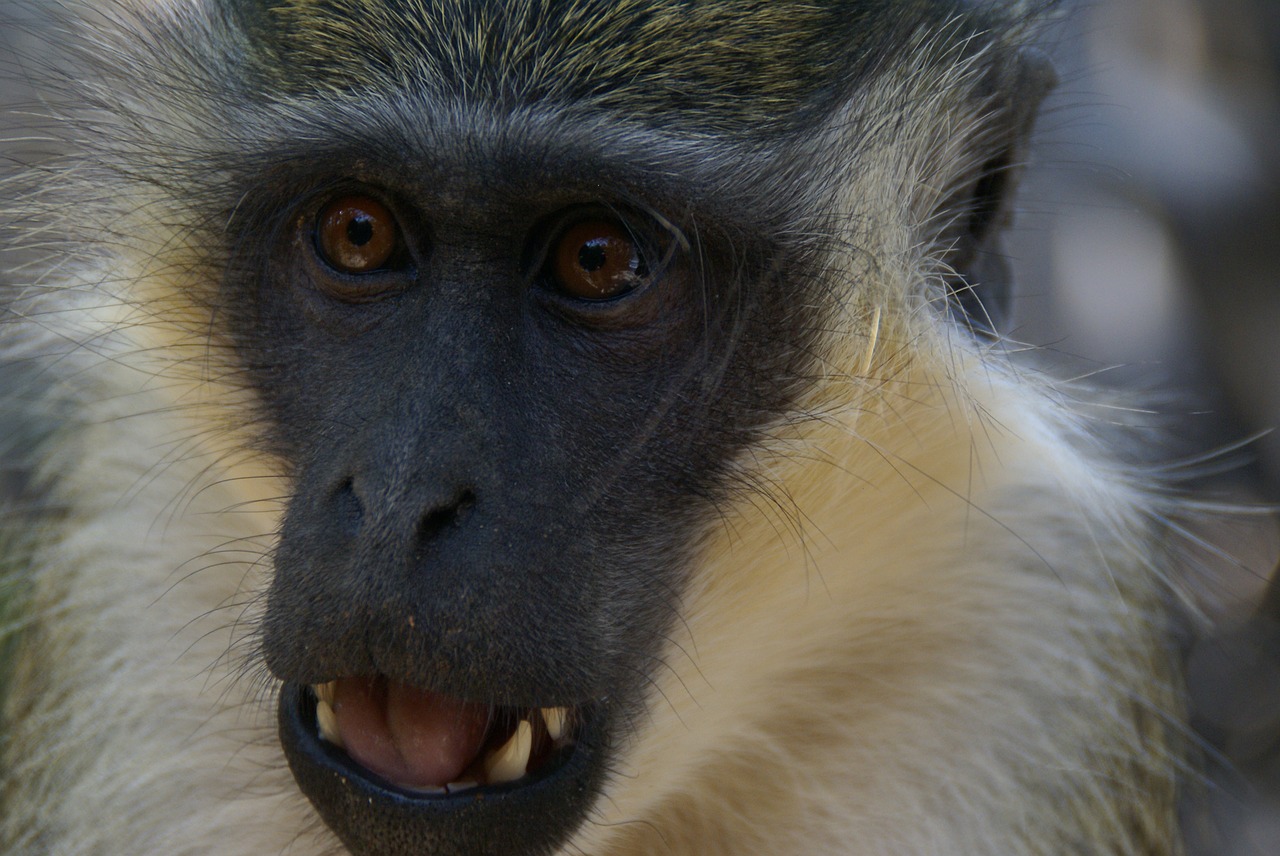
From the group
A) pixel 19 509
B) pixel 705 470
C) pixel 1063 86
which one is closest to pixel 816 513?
pixel 705 470

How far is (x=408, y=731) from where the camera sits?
5.90 feet

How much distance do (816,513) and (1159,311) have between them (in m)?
2.10

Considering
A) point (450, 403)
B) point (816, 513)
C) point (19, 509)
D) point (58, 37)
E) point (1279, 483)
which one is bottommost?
point (19, 509)

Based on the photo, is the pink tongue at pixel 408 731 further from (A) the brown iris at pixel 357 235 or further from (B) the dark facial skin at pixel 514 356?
(A) the brown iris at pixel 357 235

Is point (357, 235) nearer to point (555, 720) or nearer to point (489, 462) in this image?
point (489, 462)

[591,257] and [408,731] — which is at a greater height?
[591,257]

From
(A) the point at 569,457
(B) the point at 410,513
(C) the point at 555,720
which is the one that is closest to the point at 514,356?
(A) the point at 569,457

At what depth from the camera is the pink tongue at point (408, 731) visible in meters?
1.79

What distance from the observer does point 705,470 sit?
1.92m

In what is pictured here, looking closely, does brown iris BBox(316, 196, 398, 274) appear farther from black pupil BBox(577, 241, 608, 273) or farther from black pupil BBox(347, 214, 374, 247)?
black pupil BBox(577, 241, 608, 273)

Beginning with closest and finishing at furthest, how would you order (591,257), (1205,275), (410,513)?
(410,513)
(591,257)
(1205,275)

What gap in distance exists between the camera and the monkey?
1.76 m

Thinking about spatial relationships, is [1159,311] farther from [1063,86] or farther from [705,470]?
[705,470]

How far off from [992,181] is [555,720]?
103 cm
